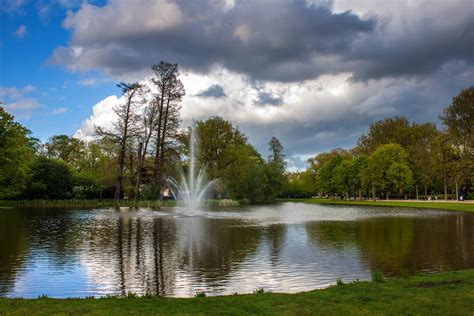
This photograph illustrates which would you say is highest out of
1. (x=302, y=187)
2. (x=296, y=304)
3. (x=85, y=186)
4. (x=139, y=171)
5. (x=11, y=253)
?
(x=139, y=171)

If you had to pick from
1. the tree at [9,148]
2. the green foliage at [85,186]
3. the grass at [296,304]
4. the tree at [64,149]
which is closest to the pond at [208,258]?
the grass at [296,304]

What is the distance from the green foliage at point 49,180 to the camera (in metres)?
66.5

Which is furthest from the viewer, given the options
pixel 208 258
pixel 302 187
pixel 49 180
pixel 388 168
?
pixel 302 187

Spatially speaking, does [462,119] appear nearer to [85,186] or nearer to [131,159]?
[131,159]

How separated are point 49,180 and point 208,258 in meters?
58.8

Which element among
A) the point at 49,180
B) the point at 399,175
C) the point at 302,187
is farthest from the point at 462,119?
the point at 302,187

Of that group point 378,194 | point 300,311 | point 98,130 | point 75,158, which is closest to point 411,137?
point 378,194

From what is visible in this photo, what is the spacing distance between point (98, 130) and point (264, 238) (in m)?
43.3

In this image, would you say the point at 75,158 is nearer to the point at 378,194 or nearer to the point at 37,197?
the point at 37,197

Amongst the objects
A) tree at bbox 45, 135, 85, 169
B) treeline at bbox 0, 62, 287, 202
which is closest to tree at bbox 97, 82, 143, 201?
treeline at bbox 0, 62, 287, 202

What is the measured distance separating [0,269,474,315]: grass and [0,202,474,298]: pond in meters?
2.03

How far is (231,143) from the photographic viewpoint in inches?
3187

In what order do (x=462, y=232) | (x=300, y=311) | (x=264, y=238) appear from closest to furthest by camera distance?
(x=300, y=311) < (x=264, y=238) < (x=462, y=232)

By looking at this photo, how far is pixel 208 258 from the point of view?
16.4m
